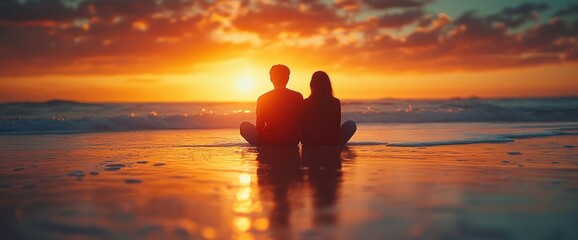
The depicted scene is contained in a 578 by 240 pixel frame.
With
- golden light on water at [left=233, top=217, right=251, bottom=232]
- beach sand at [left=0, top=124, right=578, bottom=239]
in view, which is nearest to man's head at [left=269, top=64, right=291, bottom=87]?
beach sand at [left=0, top=124, right=578, bottom=239]

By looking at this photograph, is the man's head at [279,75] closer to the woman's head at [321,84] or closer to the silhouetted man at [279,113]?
the silhouetted man at [279,113]

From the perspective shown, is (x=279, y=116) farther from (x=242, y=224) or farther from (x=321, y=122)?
(x=242, y=224)

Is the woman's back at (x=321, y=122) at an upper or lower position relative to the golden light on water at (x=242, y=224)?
upper

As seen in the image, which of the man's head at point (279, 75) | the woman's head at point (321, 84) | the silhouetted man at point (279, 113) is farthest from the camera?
the woman's head at point (321, 84)

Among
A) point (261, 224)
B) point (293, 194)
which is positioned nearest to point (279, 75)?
point (293, 194)

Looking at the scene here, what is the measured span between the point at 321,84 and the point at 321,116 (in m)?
0.54

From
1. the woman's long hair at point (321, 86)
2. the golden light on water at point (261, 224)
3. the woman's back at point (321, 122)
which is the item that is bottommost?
the golden light on water at point (261, 224)

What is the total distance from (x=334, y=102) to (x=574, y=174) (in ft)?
13.4

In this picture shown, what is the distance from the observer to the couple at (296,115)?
837 centimetres

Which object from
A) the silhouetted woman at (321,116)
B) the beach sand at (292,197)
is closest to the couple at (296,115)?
the silhouetted woman at (321,116)

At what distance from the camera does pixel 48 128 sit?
1565cm

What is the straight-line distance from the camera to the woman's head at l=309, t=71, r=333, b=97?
846cm

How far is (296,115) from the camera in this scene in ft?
28.1

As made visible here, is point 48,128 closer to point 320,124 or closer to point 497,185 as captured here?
point 320,124
